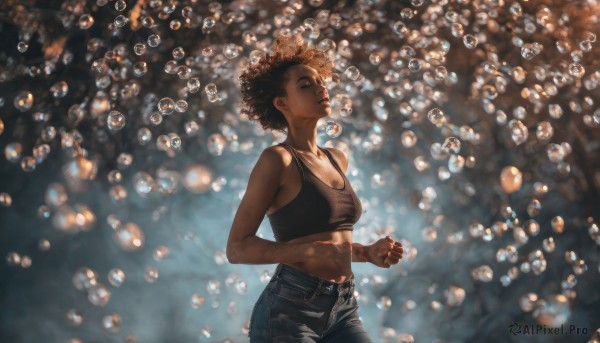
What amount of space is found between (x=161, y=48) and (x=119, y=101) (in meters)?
0.23

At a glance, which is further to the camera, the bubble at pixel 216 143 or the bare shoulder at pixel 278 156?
the bubble at pixel 216 143

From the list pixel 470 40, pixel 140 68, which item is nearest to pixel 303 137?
pixel 140 68

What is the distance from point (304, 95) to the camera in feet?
4.54

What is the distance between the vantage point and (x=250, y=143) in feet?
8.26

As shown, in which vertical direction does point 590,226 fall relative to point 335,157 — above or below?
below

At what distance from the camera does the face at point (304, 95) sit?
1374 millimetres

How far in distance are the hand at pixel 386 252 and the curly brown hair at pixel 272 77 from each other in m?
0.38

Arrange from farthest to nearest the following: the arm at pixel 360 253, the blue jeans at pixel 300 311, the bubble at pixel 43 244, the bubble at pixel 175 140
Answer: the bubble at pixel 43 244 < the bubble at pixel 175 140 < the arm at pixel 360 253 < the blue jeans at pixel 300 311

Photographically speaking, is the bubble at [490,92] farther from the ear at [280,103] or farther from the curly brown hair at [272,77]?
the ear at [280,103]

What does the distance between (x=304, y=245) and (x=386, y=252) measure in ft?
0.44

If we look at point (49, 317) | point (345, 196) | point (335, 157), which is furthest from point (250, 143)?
point (345, 196)

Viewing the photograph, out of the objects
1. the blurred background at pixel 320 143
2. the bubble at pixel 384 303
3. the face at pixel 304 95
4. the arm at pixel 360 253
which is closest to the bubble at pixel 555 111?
the blurred background at pixel 320 143

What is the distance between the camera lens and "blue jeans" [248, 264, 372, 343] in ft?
3.91

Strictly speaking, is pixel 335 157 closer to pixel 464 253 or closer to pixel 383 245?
pixel 383 245
